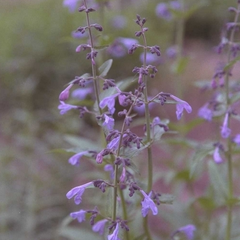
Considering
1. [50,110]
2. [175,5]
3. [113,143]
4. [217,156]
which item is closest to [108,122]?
[113,143]

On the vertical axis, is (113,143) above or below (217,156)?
above

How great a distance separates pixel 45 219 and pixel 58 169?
0.61 metres

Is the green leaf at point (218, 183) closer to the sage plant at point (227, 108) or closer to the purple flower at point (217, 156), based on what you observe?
the sage plant at point (227, 108)

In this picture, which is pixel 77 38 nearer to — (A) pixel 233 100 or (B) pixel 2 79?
(A) pixel 233 100

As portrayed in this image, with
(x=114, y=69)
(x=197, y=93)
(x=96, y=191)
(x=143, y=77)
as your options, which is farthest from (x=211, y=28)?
(x=143, y=77)

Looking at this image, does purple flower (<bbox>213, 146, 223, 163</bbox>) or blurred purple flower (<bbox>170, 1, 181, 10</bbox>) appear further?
blurred purple flower (<bbox>170, 1, 181, 10</bbox>)

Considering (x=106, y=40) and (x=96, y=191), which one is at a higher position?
(x=106, y=40)

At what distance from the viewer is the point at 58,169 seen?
3883 millimetres

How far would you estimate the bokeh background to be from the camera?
3279mm

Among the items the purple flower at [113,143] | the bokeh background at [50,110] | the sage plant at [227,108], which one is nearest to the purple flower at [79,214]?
the purple flower at [113,143]

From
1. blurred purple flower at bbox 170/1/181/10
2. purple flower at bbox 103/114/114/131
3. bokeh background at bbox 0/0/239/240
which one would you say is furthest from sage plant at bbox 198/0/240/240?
blurred purple flower at bbox 170/1/181/10

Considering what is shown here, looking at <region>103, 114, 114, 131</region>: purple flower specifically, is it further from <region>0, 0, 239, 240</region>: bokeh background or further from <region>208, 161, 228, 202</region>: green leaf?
<region>208, 161, 228, 202</region>: green leaf

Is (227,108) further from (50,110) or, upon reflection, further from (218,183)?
(50,110)

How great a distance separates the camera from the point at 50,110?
5.41 m
